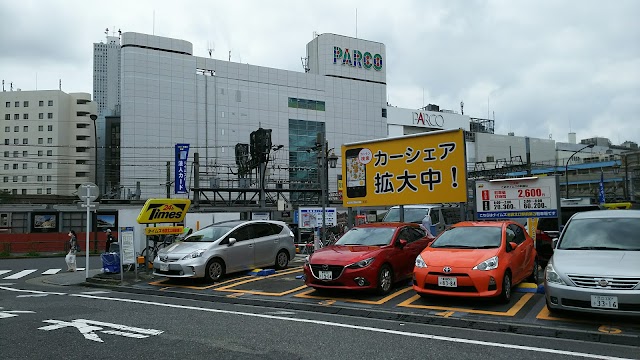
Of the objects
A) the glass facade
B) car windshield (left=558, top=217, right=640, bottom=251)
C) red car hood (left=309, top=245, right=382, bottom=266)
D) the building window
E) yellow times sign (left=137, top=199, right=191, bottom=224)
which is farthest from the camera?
the building window

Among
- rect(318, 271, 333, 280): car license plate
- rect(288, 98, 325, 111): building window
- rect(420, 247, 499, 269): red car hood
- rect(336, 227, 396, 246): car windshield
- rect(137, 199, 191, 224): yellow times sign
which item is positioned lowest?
rect(318, 271, 333, 280): car license plate

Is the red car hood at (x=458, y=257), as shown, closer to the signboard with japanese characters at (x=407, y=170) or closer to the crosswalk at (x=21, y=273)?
the signboard with japanese characters at (x=407, y=170)

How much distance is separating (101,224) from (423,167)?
32.5 meters

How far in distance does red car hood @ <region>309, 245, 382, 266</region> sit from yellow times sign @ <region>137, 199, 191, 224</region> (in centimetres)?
546

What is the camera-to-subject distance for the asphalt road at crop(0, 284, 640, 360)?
5.85 m

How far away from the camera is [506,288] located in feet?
27.8

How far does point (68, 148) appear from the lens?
267 feet

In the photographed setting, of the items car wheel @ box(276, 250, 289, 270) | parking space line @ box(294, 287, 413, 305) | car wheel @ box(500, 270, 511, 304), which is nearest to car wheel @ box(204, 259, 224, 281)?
car wheel @ box(276, 250, 289, 270)

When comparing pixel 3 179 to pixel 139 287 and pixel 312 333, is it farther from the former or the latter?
pixel 312 333

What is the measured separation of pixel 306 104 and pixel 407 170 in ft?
219

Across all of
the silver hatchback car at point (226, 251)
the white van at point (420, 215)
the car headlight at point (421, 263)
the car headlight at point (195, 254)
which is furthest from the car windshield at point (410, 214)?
the car headlight at point (421, 263)

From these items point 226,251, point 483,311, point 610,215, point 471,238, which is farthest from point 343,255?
point 610,215

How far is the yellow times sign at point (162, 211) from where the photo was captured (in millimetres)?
13273

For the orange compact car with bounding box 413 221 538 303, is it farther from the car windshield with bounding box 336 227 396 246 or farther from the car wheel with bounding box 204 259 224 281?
the car wheel with bounding box 204 259 224 281
